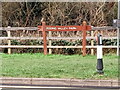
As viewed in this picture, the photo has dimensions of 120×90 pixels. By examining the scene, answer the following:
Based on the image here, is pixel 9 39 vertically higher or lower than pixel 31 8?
lower

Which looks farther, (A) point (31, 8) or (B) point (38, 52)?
(A) point (31, 8)

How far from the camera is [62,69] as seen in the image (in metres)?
10.5

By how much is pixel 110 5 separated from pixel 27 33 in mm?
6953

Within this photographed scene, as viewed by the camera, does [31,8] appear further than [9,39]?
Yes

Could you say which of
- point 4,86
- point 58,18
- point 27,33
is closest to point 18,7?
point 58,18

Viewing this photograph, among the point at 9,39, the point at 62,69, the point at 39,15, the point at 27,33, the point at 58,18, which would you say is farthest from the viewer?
the point at 39,15

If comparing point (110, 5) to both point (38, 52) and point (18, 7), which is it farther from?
point (38, 52)

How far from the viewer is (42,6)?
78.8 ft

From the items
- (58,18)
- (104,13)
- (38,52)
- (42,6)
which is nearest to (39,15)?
(42,6)

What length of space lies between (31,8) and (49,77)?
15.5 metres

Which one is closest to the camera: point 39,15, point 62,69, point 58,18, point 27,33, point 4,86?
point 4,86

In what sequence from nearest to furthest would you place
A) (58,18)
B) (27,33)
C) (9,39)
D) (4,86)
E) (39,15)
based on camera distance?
1. (4,86)
2. (9,39)
3. (27,33)
4. (58,18)
5. (39,15)

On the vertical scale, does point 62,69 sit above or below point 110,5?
below

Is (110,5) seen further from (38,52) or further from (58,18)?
(38,52)
